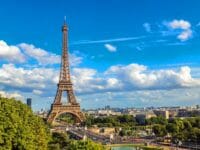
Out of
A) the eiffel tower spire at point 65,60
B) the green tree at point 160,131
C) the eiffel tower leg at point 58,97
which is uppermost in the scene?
the eiffel tower spire at point 65,60

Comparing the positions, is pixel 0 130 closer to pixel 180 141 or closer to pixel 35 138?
pixel 35 138

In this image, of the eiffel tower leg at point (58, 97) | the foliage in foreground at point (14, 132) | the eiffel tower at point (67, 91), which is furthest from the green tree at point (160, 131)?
the foliage in foreground at point (14, 132)

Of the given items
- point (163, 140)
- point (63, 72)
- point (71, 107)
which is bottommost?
point (163, 140)

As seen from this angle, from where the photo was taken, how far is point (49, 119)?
292 feet

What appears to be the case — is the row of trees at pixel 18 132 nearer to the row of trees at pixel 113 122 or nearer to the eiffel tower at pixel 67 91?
the eiffel tower at pixel 67 91

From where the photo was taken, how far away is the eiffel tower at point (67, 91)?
88.8m

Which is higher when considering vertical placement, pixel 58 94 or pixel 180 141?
pixel 58 94

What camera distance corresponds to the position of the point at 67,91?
90.5 metres

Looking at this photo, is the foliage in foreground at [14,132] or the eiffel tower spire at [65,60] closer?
the foliage in foreground at [14,132]

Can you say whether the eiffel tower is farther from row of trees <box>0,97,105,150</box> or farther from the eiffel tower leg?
row of trees <box>0,97,105,150</box>

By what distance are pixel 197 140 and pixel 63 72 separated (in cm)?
3476

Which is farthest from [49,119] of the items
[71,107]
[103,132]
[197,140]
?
[197,140]

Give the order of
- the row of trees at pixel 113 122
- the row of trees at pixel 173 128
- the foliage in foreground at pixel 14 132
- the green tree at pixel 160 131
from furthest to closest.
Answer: the row of trees at pixel 113 122 < the green tree at pixel 160 131 < the row of trees at pixel 173 128 < the foliage in foreground at pixel 14 132

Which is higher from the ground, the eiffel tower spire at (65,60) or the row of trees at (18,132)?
the eiffel tower spire at (65,60)
